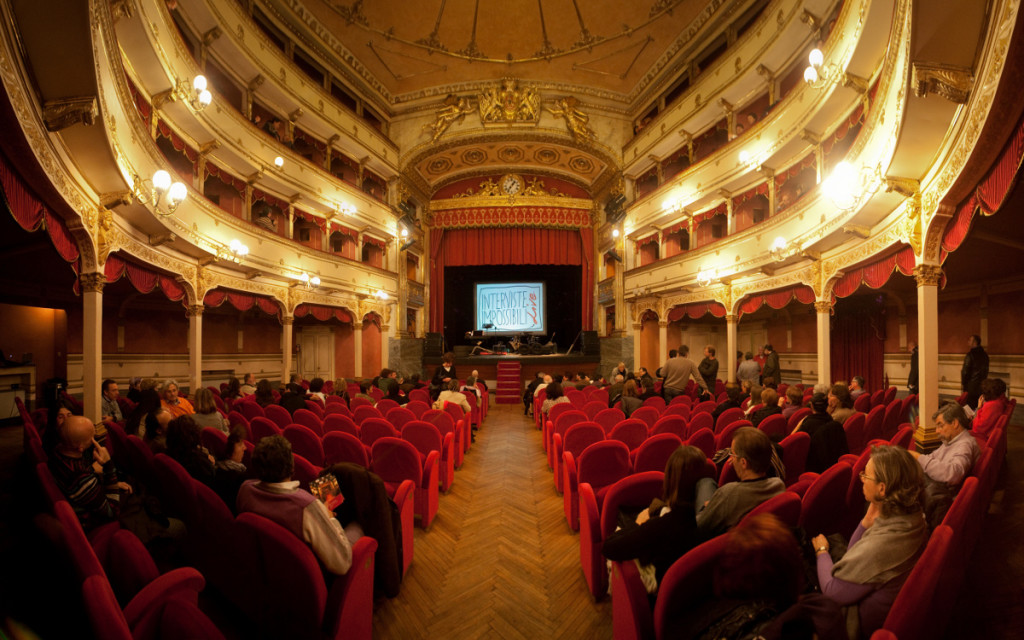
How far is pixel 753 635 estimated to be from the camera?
46.9 inches

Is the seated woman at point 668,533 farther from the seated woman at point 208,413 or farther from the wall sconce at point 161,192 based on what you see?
the wall sconce at point 161,192

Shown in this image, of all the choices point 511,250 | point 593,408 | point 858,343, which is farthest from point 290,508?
point 511,250

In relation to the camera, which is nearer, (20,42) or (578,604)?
(578,604)

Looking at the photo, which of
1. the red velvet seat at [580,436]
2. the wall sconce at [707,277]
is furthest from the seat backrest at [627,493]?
the wall sconce at [707,277]

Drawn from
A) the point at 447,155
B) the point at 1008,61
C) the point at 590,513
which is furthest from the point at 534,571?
the point at 447,155

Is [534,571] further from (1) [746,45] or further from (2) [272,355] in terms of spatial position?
(2) [272,355]

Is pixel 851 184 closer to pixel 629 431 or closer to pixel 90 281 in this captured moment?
pixel 629 431

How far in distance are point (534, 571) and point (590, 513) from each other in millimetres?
833

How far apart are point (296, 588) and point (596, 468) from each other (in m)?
2.23

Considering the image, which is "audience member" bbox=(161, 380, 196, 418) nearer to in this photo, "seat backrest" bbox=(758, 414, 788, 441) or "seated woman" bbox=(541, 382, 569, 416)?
"seated woman" bbox=(541, 382, 569, 416)

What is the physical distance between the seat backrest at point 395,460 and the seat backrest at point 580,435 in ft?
4.53

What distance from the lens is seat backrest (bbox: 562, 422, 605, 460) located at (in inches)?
161

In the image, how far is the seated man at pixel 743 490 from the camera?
190 centimetres

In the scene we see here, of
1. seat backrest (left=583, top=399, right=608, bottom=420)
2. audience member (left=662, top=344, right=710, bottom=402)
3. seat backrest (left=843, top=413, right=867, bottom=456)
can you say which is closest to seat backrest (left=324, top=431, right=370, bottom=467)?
seat backrest (left=583, top=399, right=608, bottom=420)
